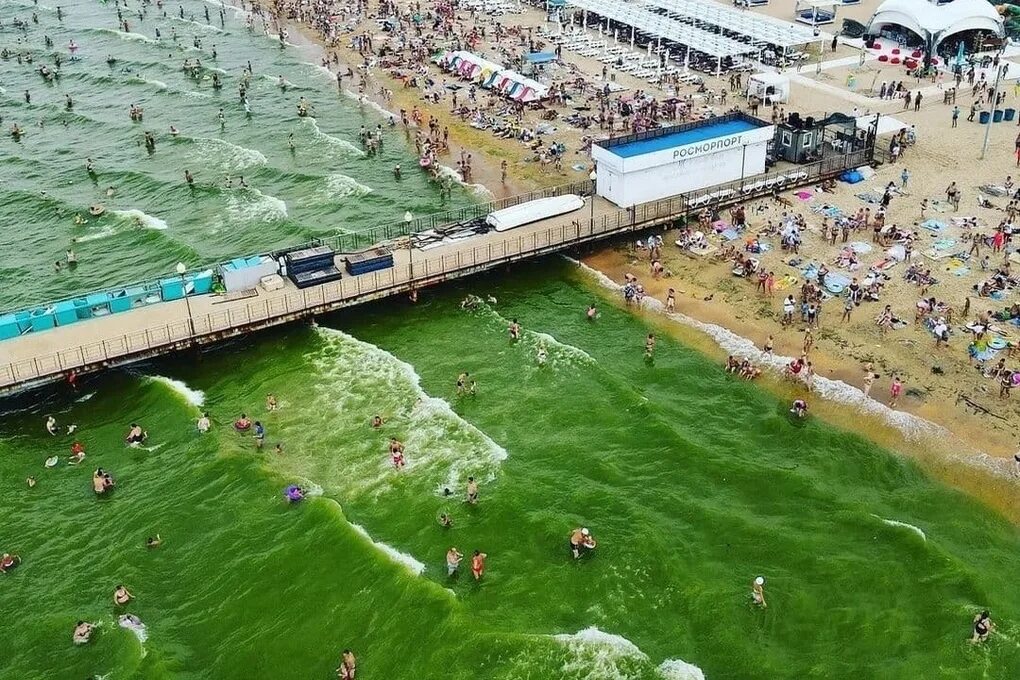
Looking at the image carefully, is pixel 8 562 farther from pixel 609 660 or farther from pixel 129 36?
pixel 129 36

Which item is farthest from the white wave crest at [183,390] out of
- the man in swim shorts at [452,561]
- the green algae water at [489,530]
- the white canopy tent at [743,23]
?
the white canopy tent at [743,23]

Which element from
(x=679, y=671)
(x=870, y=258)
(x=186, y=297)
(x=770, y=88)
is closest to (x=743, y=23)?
(x=770, y=88)

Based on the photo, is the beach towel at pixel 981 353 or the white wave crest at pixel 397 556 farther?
the beach towel at pixel 981 353

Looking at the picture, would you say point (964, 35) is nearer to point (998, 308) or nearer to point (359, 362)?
point (998, 308)

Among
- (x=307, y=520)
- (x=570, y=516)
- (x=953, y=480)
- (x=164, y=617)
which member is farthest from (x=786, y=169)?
(x=164, y=617)

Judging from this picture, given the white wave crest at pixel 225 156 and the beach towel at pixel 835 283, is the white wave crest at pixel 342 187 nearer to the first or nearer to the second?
the white wave crest at pixel 225 156
